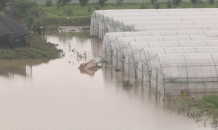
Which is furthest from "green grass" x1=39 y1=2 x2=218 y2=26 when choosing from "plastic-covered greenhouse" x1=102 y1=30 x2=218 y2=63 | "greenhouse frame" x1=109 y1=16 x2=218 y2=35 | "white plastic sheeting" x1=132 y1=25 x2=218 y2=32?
"plastic-covered greenhouse" x1=102 y1=30 x2=218 y2=63

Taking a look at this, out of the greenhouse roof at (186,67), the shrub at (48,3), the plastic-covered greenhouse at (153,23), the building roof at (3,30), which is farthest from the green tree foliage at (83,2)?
the greenhouse roof at (186,67)

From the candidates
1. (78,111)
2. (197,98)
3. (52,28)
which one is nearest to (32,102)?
(78,111)

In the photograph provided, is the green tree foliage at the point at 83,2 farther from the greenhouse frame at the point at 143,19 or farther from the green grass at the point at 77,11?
the greenhouse frame at the point at 143,19

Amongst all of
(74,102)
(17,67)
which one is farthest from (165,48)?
(17,67)

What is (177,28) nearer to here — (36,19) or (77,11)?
(36,19)

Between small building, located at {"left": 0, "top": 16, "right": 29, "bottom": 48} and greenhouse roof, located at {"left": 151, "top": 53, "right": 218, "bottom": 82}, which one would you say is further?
small building, located at {"left": 0, "top": 16, "right": 29, "bottom": 48}

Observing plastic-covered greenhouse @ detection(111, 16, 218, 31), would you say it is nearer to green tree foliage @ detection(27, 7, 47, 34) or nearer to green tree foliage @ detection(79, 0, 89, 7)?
green tree foliage @ detection(27, 7, 47, 34)
